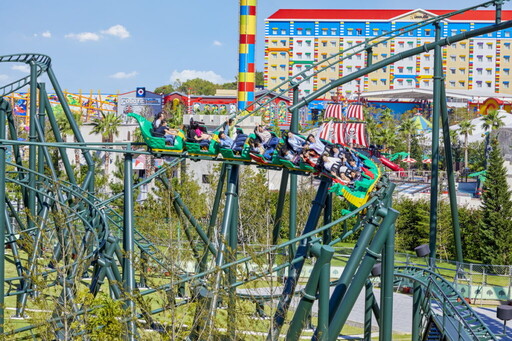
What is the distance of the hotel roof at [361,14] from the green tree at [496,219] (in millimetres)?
55557

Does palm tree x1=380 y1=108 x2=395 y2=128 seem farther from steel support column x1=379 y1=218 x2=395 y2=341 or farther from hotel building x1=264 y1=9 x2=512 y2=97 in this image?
steel support column x1=379 y1=218 x2=395 y2=341

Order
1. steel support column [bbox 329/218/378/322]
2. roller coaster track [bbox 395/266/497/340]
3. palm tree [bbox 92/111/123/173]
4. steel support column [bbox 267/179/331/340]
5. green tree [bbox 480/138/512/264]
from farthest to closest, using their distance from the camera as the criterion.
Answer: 1. palm tree [bbox 92/111/123/173]
2. green tree [bbox 480/138/512/264]
3. roller coaster track [bbox 395/266/497/340]
4. steel support column [bbox 267/179/331/340]
5. steel support column [bbox 329/218/378/322]

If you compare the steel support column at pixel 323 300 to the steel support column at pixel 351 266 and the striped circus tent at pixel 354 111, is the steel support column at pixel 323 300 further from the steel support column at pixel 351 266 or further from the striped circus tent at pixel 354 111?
the striped circus tent at pixel 354 111

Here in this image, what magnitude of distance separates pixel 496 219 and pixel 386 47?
5750 centimetres

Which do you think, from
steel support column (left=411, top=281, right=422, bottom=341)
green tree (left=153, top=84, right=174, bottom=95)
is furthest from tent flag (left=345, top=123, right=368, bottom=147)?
green tree (left=153, top=84, right=174, bottom=95)

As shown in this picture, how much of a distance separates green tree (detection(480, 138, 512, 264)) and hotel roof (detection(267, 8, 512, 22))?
5556 cm

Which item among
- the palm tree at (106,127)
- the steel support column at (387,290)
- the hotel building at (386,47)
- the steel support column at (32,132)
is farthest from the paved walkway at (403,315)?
the hotel building at (386,47)

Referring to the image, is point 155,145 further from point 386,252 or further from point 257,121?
point 257,121

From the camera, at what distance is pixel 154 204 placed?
30312 millimetres

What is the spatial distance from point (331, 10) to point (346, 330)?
7240 centimetres

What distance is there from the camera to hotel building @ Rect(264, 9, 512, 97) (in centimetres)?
8444

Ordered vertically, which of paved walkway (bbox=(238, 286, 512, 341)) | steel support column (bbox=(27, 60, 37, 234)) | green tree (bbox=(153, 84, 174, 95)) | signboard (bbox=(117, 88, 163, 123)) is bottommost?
paved walkway (bbox=(238, 286, 512, 341))

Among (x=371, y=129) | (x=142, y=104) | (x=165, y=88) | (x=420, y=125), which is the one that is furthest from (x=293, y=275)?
(x=165, y=88)

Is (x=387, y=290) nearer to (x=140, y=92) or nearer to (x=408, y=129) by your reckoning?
(x=408, y=129)
